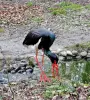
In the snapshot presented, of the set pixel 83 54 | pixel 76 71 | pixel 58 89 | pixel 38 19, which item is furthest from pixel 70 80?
pixel 38 19

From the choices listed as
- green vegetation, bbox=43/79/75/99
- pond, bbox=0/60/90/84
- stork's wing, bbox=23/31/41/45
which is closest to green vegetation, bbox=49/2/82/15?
pond, bbox=0/60/90/84

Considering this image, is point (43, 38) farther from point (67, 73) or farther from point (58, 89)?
point (58, 89)

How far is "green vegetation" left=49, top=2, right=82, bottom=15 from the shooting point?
589 inches

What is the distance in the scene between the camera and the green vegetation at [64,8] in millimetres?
14959

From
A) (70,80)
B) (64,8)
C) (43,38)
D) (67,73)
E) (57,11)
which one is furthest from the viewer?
(64,8)

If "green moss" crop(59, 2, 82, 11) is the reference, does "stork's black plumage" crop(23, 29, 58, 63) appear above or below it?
above

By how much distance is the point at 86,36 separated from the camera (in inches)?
484

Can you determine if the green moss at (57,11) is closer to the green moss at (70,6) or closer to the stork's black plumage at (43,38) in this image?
the green moss at (70,6)

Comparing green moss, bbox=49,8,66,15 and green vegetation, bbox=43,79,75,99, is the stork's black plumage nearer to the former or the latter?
green vegetation, bbox=43,79,75,99

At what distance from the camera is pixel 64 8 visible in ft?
51.0

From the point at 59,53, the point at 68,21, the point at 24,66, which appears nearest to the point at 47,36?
the point at 24,66

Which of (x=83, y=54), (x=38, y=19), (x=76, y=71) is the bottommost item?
(x=38, y=19)

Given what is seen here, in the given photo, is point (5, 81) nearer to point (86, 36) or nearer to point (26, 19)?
point (86, 36)

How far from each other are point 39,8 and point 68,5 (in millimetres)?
1186
